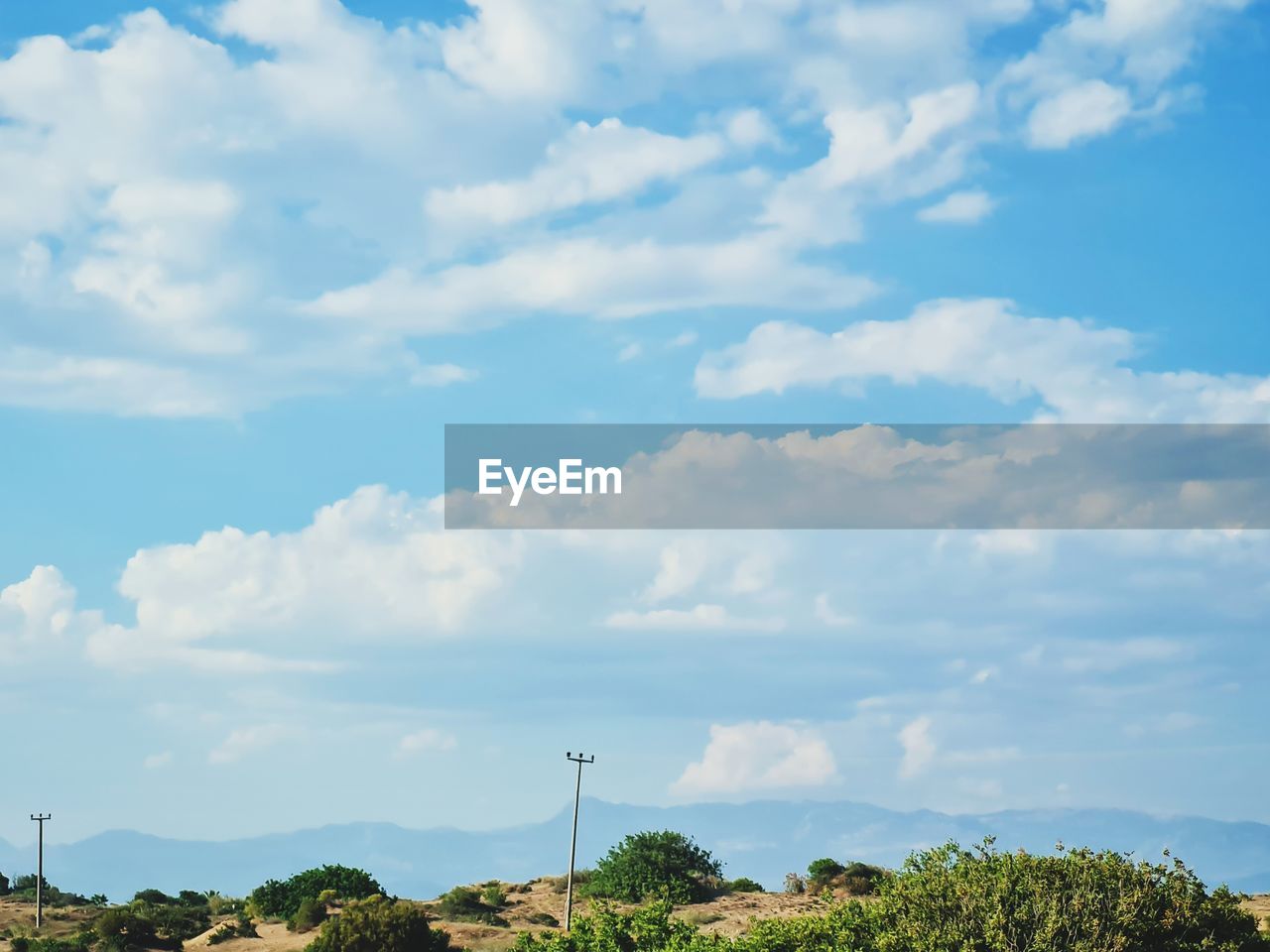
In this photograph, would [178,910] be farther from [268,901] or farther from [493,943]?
[493,943]

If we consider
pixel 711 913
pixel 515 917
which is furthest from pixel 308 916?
pixel 711 913

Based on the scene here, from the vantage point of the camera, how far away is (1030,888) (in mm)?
35188

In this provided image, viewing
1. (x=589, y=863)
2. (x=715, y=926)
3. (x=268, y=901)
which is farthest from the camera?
(x=589, y=863)

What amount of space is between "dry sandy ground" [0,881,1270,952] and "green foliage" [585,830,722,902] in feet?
6.78

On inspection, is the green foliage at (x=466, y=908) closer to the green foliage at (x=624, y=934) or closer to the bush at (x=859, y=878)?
the bush at (x=859, y=878)

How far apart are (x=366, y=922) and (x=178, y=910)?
26598 millimetres

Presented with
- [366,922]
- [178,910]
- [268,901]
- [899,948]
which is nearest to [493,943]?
[366,922]

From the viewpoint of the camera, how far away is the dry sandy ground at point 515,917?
215ft

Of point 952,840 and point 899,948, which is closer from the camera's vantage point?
point 899,948

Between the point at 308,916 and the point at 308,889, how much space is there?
7.44m

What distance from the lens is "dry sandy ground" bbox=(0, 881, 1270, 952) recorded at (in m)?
65.5

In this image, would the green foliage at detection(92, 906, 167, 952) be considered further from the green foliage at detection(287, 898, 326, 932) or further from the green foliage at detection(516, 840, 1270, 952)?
the green foliage at detection(516, 840, 1270, 952)

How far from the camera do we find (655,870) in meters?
84.0

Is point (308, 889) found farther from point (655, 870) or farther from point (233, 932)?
point (655, 870)
